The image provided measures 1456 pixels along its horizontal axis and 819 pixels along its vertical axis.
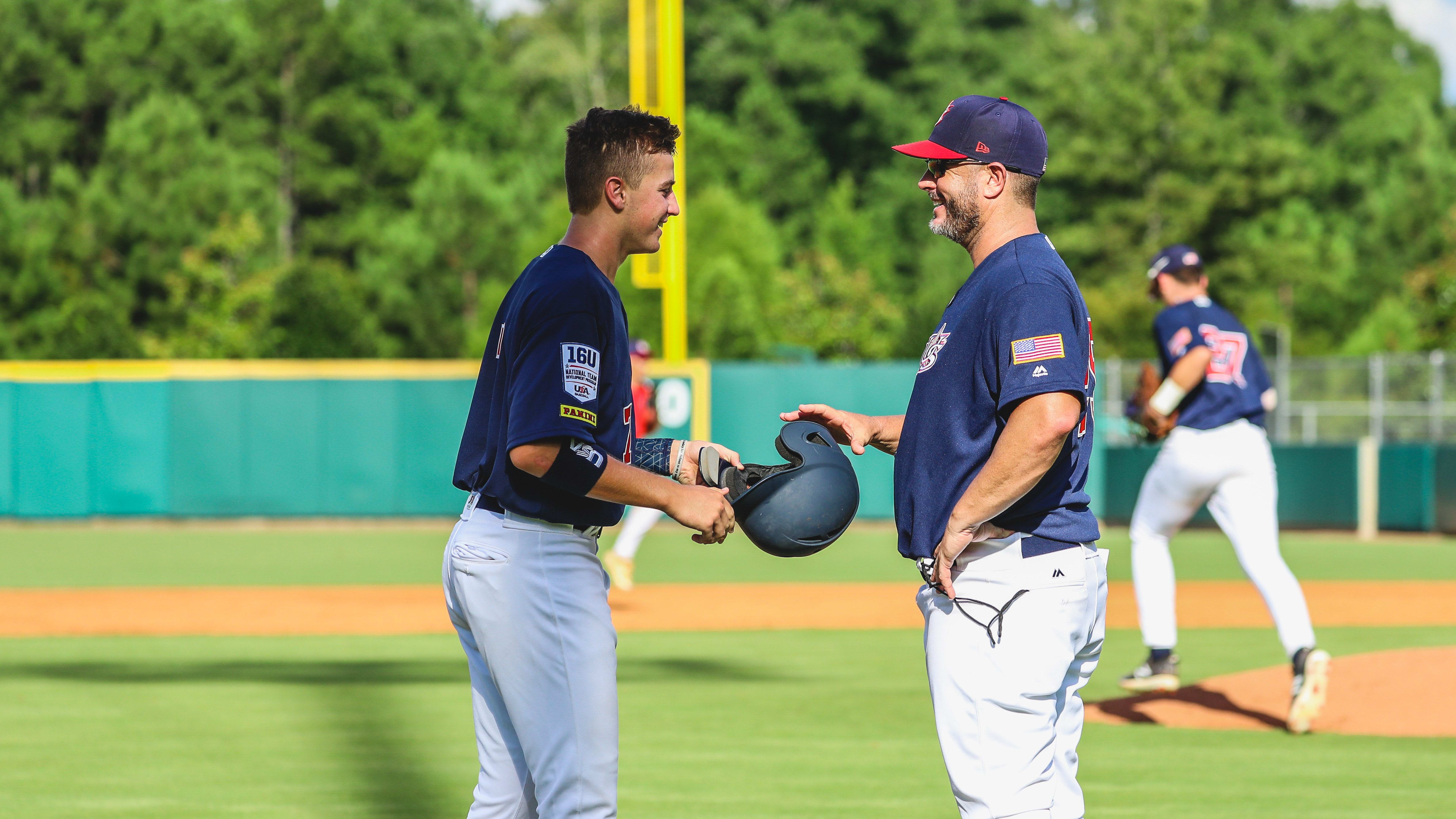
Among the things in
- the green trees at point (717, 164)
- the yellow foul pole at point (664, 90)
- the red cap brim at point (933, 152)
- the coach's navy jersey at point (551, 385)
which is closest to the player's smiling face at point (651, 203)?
the coach's navy jersey at point (551, 385)

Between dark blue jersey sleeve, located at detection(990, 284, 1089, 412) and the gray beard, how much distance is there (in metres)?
0.31

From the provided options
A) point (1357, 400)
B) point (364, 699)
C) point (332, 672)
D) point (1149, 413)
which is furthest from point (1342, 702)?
point (1357, 400)

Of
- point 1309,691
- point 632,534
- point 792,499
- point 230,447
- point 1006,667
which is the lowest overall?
point 1309,691

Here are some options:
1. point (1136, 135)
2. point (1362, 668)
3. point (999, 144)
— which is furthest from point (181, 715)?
point (1136, 135)

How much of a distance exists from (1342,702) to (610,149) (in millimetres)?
5713

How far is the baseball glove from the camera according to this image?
7.55m

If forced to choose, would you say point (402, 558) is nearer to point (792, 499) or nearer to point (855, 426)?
point (855, 426)

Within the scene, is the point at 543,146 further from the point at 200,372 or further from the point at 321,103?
the point at 200,372

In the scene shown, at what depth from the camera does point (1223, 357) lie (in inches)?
294

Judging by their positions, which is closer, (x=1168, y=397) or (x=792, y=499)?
(x=792, y=499)

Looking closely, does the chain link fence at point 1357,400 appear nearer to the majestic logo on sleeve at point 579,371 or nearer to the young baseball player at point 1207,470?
the young baseball player at point 1207,470

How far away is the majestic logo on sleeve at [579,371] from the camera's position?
3.58 meters

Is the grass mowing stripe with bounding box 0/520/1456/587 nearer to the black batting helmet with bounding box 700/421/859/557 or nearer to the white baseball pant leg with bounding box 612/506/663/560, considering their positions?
Answer: the white baseball pant leg with bounding box 612/506/663/560

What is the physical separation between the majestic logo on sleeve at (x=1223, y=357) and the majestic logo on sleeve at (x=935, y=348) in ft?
12.8
